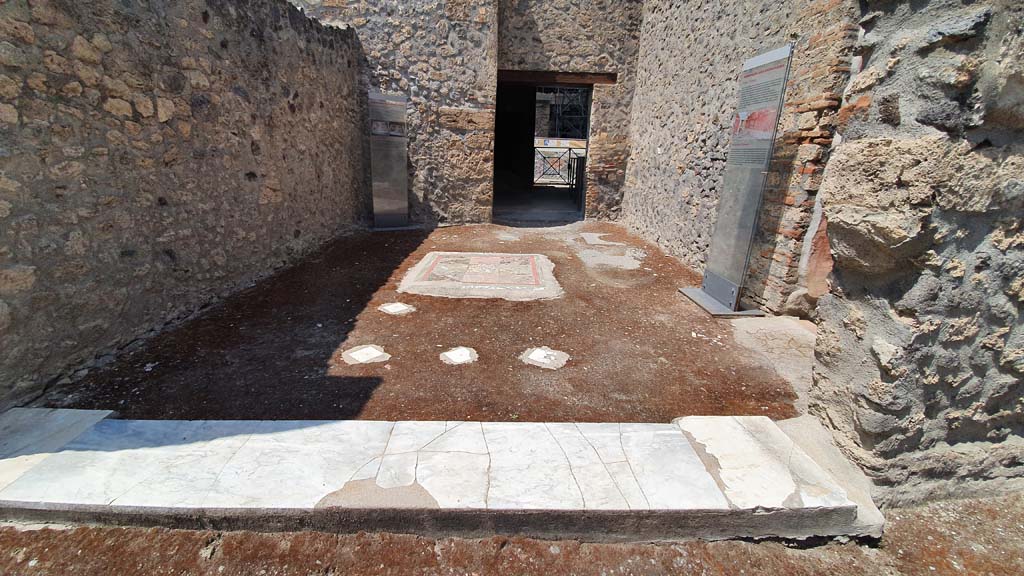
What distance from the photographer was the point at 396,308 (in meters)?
4.16

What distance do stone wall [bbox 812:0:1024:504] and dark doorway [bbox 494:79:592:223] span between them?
6979 millimetres

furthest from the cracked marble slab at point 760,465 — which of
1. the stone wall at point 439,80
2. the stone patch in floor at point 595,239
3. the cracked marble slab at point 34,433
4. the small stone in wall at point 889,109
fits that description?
the stone wall at point 439,80

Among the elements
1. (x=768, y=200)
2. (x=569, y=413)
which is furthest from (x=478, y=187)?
(x=569, y=413)

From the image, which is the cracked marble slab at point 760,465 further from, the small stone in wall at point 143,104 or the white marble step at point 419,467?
the small stone in wall at point 143,104

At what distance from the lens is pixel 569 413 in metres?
2.61

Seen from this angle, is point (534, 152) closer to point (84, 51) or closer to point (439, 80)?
point (439, 80)

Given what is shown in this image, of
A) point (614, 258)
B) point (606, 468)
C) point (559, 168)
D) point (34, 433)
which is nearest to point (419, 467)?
point (606, 468)

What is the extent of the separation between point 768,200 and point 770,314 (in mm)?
1015

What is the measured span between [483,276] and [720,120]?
3.12 metres

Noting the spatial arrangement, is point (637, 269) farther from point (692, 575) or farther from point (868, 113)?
point (692, 575)

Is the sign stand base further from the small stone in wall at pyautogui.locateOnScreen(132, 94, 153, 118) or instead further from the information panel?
the small stone in wall at pyautogui.locateOnScreen(132, 94, 153, 118)

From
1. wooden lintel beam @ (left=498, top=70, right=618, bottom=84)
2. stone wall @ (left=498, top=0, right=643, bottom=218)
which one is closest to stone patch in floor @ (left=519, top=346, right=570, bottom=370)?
stone wall @ (left=498, top=0, right=643, bottom=218)

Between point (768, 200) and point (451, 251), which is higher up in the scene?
point (768, 200)

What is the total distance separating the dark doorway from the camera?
32.0 ft
